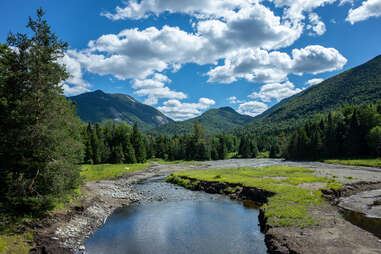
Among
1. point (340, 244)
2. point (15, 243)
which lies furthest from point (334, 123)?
point (15, 243)

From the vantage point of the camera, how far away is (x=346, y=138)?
88688mm

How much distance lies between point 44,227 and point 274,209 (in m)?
24.1

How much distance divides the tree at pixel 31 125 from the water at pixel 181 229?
7.13 m

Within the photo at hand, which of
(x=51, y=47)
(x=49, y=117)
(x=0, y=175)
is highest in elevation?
(x=51, y=47)

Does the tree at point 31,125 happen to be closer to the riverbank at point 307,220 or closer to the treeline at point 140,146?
the riverbank at point 307,220

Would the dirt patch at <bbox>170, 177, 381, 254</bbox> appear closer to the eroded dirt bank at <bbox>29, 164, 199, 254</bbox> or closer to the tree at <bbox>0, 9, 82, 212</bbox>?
the eroded dirt bank at <bbox>29, 164, 199, 254</bbox>

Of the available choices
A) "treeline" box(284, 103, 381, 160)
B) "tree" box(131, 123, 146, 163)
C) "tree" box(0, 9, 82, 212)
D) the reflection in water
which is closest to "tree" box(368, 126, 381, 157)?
"treeline" box(284, 103, 381, 160)

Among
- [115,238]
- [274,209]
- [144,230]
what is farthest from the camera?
[274,209]

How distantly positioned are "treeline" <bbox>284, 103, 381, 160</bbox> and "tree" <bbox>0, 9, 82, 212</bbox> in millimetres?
93591

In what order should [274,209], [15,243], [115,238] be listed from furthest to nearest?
[274,209]
[115,238]
[15,243]

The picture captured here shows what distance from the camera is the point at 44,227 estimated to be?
66.4 ft

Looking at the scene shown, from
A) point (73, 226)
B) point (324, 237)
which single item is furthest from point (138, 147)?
point (324, 237)

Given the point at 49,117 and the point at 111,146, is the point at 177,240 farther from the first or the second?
the point at 111,146

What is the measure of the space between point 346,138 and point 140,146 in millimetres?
87853
